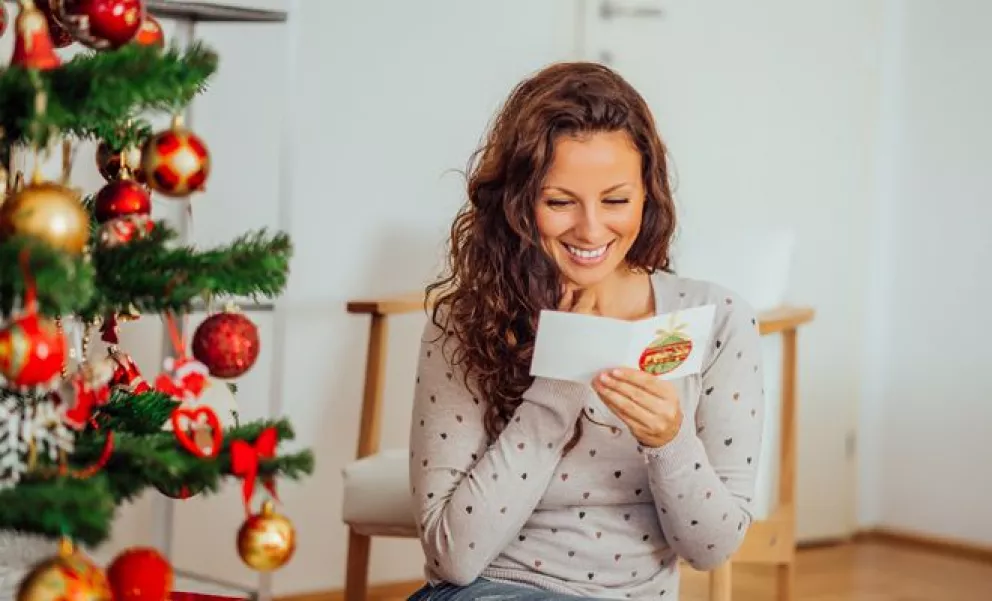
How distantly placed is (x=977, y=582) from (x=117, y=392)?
313 cm

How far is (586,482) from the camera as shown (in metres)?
1.68

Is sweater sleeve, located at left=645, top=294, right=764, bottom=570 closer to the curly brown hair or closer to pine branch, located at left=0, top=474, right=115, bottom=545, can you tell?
the curly brown hair

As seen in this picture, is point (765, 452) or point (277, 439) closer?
point (277, 439)

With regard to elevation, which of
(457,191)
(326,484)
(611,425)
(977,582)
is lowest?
(977,582)

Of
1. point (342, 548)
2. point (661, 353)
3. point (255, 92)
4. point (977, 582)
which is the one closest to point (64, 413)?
point (661, 353)

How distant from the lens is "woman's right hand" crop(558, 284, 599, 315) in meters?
1.71

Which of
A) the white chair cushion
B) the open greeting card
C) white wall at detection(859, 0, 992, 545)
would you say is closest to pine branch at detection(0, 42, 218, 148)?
the open greeting card

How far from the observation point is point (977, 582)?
3.84 meters

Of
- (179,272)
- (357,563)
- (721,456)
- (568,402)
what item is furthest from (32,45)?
(357,563)

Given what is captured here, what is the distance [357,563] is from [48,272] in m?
1.96

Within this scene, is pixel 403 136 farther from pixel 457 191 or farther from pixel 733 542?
pixel 733 542

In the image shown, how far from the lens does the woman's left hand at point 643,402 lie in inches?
59.4

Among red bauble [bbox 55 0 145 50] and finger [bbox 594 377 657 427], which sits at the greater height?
red bauble [bbox 55 0 145 50]

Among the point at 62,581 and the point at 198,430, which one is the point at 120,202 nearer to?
the point at 198,430
